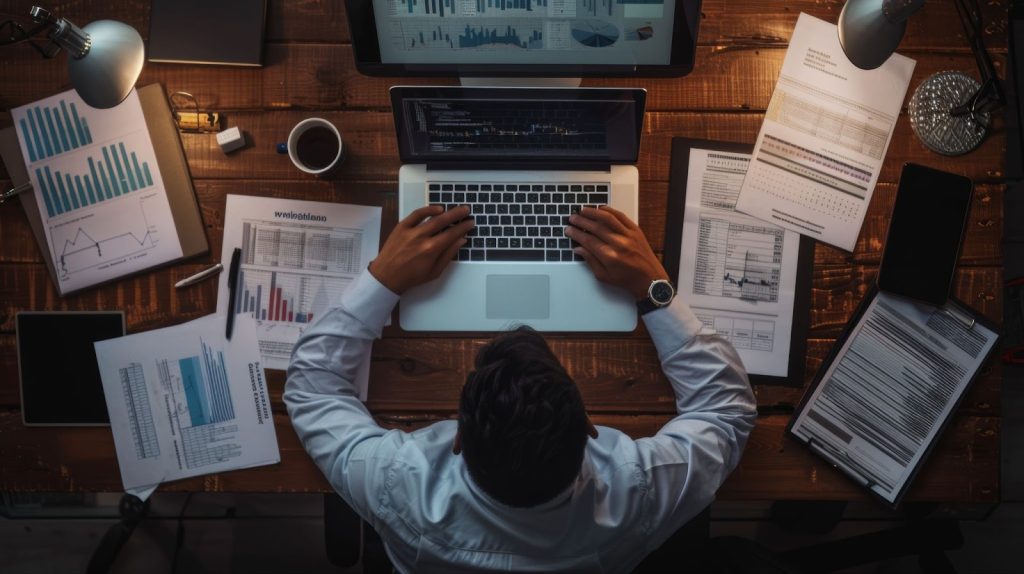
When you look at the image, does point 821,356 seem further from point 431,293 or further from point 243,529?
point 243,529

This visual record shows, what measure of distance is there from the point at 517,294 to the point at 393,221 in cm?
30

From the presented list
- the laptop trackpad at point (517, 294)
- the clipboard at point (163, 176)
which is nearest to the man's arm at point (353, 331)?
the laptop trackpad at point (517, 294)

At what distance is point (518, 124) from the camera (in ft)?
4.03

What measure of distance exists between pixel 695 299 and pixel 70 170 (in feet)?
4.32

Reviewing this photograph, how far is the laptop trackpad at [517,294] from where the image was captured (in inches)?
49.4

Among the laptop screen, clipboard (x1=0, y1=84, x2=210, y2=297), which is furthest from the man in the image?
clipboard (x1=0, y1=84, x2=210, y2=297)

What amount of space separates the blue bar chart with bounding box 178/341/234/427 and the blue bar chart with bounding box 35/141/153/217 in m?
0.37

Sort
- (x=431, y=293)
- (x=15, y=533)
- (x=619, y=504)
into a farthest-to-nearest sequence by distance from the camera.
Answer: (x=15, y=533), (x=431, y=293), (x=619, y=504)

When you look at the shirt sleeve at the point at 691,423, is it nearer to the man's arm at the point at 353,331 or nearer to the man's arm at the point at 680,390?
the man's arm at the point at 680,390

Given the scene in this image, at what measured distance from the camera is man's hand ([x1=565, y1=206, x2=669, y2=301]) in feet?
4.00

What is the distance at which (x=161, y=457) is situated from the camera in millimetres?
1286

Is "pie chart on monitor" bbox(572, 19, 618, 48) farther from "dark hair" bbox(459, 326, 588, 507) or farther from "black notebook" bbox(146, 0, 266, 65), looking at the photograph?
"black notebook" bbox(146, 0, 266, 65)

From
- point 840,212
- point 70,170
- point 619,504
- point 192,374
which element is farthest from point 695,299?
point 70,170

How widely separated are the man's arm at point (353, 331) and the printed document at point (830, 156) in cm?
63
